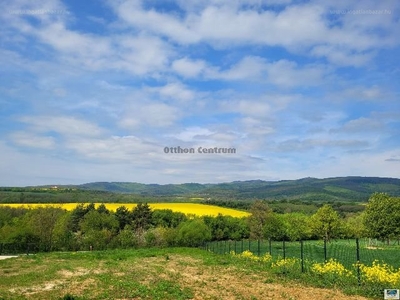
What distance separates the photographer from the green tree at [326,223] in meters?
73.2

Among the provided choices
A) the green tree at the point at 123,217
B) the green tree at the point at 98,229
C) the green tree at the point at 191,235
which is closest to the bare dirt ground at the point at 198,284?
the green tree at the point at 98,229

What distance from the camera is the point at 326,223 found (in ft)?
240

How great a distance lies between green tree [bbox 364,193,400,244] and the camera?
2459 inches

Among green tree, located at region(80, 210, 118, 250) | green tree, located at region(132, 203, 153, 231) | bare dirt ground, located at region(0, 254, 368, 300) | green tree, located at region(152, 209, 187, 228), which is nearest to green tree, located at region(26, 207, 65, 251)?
green tree, located at region(80, 210, 118, 250)

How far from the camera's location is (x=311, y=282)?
15.7 metres

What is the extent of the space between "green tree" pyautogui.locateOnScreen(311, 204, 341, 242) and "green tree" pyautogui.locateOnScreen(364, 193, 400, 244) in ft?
28.6

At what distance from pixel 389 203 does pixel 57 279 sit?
61979 millimetres

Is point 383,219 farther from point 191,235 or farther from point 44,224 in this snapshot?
point 44,224

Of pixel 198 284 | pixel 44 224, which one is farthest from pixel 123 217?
pixel 198 284

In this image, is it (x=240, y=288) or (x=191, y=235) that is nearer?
(x=240, y=288)

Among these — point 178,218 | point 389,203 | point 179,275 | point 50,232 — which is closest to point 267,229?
point 178,218

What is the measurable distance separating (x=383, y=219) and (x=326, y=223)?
41.2ft

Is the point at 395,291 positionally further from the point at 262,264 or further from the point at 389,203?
the point at 389,203

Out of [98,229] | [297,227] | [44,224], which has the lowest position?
[297,227]
